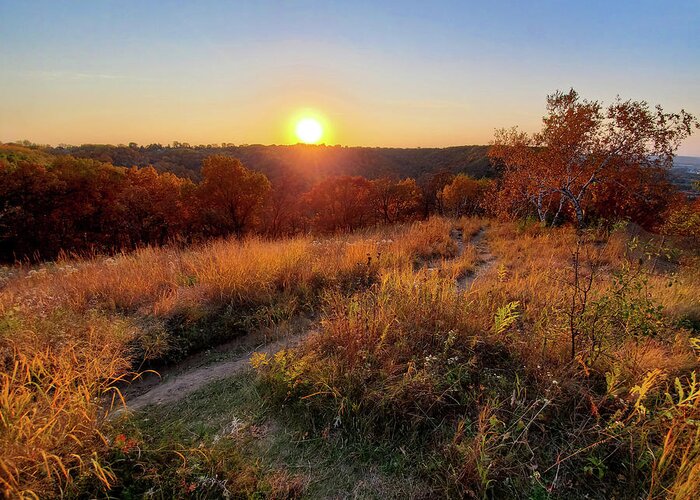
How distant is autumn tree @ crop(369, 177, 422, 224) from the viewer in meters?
35.6

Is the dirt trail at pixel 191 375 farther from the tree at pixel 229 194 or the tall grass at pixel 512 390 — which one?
the tree at pixel 229 194

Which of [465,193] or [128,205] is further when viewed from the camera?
[465,193]

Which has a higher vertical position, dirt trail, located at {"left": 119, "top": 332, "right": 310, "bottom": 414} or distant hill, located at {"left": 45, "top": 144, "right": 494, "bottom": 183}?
distant hill, located at {"left": 45, "top": 144, "right": 494, "bottom": 183}

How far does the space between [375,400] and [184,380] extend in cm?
221

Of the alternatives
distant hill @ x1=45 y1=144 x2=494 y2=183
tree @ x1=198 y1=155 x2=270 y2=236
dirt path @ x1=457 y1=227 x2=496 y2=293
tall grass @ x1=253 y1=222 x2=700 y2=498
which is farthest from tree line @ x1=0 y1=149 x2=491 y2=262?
distant hill @ x1=45 y1=144 x2=494 y2=183

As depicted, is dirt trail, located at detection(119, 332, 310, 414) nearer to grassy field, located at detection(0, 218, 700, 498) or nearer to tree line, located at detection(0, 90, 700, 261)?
grassy field, located at detection(0, 218, 700, 498)

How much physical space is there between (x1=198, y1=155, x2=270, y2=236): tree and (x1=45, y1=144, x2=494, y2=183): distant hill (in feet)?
139

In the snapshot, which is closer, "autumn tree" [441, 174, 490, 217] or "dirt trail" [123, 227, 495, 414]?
"dirt trail" [123, 227, 495, 414]

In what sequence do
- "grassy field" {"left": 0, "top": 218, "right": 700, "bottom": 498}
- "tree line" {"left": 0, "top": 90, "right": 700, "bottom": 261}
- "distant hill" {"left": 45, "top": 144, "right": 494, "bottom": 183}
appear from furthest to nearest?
"distant hill" {"left": 45, "top": 144, "right": 494, "bottom": 183} → "tree line" {"left": 0, "top": 90, "right": 700, "bottom": 261} → "grassy field" {"left": 0, "top": 218, "right": 700, "bottom": 498}

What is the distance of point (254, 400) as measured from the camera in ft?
9.61

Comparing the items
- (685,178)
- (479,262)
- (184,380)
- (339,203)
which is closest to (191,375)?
(184,380)

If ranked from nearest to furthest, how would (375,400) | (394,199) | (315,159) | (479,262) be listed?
(375,400) < (479,262) < (394,199) < (315,159)

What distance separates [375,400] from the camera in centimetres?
260

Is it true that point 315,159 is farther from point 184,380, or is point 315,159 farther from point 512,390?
point 512,390
